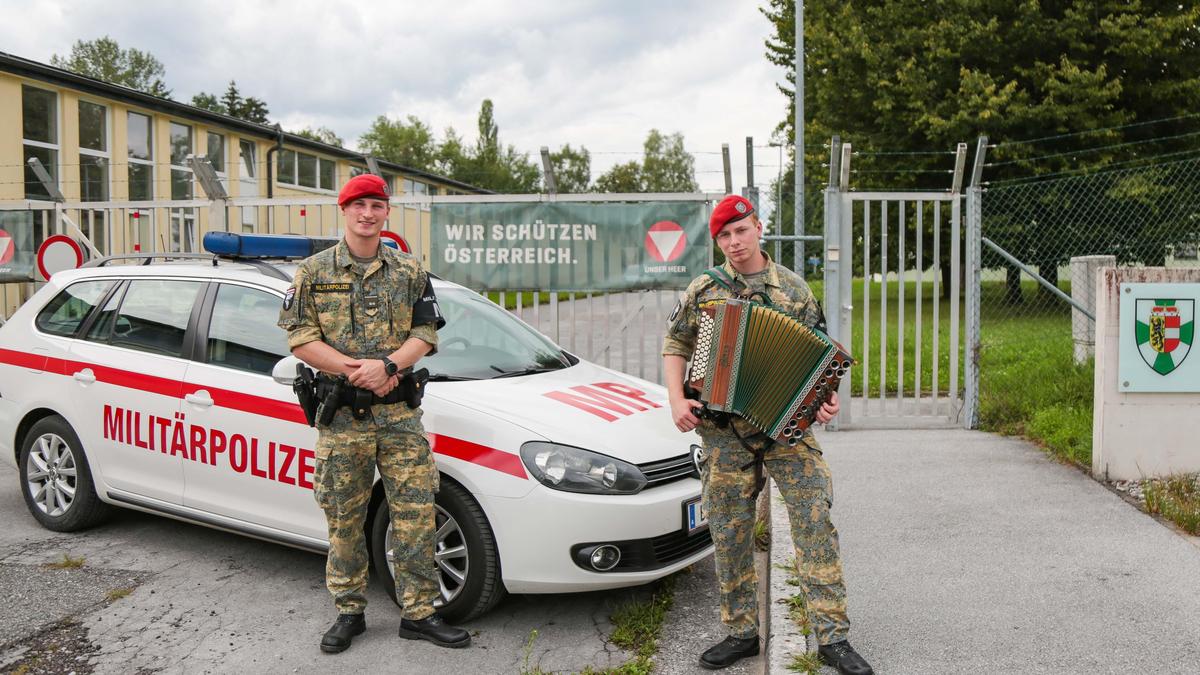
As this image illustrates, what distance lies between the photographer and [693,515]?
4203 millimetres

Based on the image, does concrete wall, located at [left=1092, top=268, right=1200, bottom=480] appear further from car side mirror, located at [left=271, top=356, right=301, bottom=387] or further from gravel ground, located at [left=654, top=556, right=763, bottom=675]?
car side mirror, located at [left=271, top=356, right=301, bottom=387]

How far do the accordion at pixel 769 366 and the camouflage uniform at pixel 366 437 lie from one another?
4.21 feet

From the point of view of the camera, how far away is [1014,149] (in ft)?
61.0

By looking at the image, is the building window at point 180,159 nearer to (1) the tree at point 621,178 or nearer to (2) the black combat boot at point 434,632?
(2) the black combat boot at point 434,632

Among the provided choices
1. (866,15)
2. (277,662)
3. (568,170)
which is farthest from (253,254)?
(568,170)

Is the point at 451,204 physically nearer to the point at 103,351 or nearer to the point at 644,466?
the point at 103,351

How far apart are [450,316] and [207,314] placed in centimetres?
124

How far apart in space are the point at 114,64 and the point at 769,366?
247 ft

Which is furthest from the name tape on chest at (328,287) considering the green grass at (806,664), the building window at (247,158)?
the building window at (247,158)

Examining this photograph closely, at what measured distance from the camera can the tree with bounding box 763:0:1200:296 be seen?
17.4m

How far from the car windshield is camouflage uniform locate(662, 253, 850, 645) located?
1348mm

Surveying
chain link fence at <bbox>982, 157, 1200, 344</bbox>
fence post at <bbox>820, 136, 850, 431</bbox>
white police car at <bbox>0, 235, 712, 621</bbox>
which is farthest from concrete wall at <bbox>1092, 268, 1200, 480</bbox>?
chain link fence at <bbox>982, 157, 1200, 344</bbox>

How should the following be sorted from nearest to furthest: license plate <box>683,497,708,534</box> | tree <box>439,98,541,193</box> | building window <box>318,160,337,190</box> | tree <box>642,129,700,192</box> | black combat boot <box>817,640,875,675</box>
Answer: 1. black combat boot <box>817,640,875,675</box>
2. license plate <box>683,497,708,534</box>
3. building window <box>318,160,337,190</box>
4. tree <box>439,98,541,193</box>
5. tree <box>642,129,700,192</box>

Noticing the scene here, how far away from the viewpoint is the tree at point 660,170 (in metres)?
81.9
